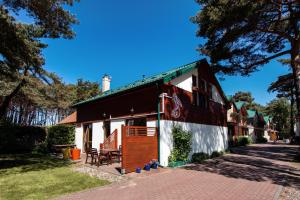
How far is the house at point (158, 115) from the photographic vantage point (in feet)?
39.5

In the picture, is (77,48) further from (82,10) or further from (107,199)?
(107,199)

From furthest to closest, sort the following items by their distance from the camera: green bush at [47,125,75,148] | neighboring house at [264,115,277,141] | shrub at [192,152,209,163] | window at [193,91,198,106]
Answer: neighboring house at [264,115,277,141] < green bush at [47,125,75,148] < window at [193,91,198,106] < shrub at [192,152,209,163]

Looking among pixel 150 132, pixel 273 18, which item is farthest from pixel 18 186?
pixel 273 18

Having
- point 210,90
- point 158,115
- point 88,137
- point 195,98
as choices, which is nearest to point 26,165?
point 88,137

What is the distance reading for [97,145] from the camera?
17266 mm

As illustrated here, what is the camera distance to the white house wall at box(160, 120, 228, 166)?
12328 mm

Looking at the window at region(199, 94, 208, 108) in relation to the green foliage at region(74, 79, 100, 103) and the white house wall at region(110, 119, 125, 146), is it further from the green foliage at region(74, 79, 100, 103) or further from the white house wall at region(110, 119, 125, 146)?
the green foliage at region(74, 79, 100, 103)

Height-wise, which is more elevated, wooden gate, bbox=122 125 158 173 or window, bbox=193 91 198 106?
window, bbox=193 91 198 106

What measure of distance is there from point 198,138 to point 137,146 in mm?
6505

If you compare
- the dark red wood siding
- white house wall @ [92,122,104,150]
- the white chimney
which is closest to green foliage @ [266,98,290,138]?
the white chimney

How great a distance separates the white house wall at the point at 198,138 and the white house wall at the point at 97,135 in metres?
6.50

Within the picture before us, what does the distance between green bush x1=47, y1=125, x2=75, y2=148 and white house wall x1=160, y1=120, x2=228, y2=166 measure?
1232 cm

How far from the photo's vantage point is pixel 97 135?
17.5 metres

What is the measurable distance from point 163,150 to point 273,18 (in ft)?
34.9
